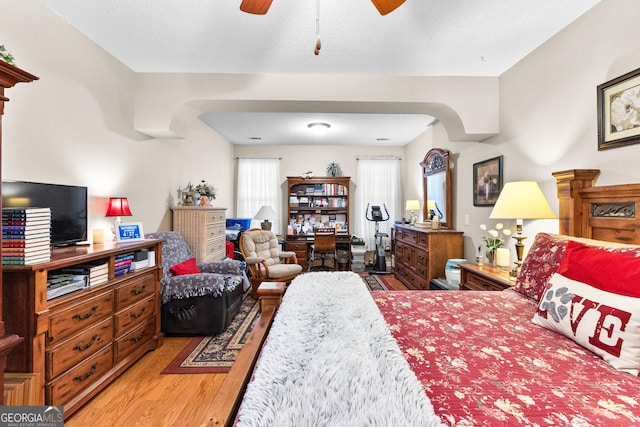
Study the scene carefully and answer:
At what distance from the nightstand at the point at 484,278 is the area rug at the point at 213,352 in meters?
2.19

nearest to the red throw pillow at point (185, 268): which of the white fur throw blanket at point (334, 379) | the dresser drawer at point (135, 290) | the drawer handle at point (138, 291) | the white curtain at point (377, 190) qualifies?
the dresser drawer at point (135, 290)

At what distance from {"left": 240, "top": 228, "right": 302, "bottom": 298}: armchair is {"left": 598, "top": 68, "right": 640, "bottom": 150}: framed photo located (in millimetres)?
3314

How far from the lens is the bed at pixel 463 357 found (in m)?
0.73

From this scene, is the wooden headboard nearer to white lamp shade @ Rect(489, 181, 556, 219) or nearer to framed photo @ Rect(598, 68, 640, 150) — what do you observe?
white lamp shade @ Rect(489, 181, 556, 219)

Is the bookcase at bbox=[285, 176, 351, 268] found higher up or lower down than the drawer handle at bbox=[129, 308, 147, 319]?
higher up

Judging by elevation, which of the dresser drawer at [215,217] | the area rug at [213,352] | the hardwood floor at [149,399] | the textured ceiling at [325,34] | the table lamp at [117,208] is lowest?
the hardwood floor at [149,399]

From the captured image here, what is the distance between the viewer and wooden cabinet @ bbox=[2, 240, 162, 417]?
1465 millimetres

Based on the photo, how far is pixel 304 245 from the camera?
5223mm

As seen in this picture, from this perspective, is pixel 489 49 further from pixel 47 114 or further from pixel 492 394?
pixel 47 114

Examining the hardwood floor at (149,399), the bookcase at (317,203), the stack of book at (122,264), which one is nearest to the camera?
the hardwood floor at (149,399)

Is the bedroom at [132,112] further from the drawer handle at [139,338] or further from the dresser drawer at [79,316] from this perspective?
the drawer handle at [139,338]

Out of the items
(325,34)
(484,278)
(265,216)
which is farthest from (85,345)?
(265,216)

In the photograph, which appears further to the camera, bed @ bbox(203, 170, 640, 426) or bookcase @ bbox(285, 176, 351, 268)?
bookcase @ bbox(285, 176, 351, 268)

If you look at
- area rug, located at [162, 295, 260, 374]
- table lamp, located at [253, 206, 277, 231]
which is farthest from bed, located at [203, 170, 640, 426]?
table lamp, located at [253, 206, 277, 231]
